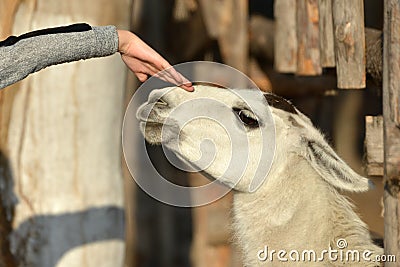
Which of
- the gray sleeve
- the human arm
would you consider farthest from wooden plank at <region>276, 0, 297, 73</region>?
the gray sleeve

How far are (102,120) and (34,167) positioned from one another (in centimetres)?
43

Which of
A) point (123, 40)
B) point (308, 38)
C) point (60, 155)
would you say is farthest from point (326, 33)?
point (60, 155)

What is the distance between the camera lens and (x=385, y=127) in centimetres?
365

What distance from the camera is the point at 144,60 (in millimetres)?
3539

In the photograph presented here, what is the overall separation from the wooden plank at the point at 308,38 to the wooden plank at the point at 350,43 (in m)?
0.77

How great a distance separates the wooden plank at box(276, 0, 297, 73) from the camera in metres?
5.28

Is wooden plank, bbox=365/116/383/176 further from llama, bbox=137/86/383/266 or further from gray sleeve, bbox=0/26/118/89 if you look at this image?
gray sleeve, bbox=0/26/118/89

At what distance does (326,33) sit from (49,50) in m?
1.73

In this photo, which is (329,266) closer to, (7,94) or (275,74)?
(7,94)

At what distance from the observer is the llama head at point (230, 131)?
3.62 metres

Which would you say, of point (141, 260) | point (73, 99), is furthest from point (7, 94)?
point (141, 260)

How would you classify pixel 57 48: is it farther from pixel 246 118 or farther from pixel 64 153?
pixel 64 153

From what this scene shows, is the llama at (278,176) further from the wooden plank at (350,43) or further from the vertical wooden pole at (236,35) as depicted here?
the vertical wooden pole at (236,35)

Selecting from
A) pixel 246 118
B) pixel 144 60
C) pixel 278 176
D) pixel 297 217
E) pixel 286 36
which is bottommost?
pixel 297 217
